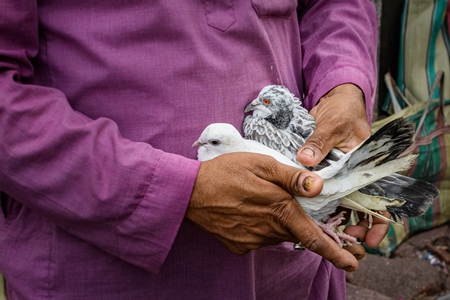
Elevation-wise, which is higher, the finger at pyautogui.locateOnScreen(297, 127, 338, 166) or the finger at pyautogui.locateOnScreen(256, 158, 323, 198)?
the finger at pyautogui.locateOnScreen(256, 158, 323, 198)

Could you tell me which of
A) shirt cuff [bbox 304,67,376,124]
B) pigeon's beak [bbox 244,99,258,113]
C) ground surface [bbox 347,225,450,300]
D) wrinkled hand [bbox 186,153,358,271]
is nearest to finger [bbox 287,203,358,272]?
wrinkled hand [bbox 186,153,358,271]

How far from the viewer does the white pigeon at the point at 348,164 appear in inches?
58.0

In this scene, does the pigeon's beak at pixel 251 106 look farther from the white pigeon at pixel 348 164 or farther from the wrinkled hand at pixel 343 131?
the wrinkled hand at pixel 343 131

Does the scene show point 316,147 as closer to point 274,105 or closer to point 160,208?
point 274,105

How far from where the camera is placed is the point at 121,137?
57.1 inches

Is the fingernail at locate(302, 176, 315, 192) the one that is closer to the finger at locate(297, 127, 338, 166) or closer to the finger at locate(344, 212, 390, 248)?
the finger at locate(297, 127, 338, 166)

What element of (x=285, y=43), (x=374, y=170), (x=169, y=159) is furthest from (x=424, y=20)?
(x=169, y=159)

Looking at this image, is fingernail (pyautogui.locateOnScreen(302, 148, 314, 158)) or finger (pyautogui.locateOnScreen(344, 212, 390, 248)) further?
finger (pyautogui.locateOnScreen(344, 212, 390, 248))

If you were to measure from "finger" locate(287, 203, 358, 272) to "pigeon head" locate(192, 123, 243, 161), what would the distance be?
0.99 feet

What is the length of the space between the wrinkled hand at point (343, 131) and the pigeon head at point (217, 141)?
8.0 inches

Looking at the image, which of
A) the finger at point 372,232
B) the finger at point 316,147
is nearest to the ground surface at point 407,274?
the finger at point 372,232

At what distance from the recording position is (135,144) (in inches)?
55.8

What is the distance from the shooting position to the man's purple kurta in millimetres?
1362

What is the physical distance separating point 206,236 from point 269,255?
27 centimetres
